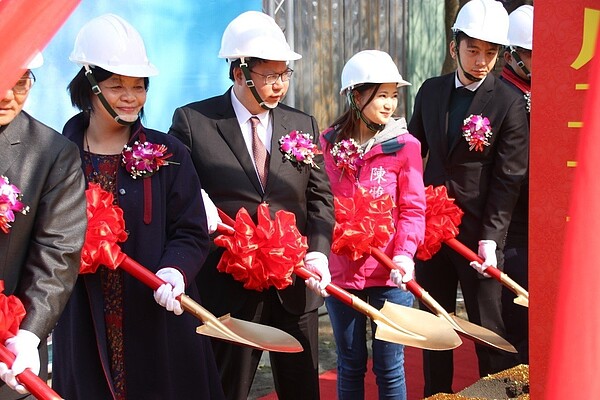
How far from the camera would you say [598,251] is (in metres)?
1.14

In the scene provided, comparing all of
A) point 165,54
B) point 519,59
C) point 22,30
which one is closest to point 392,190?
point 519,59

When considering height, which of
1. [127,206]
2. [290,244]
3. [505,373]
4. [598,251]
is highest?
[598,251]

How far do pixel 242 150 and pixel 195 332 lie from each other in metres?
0.74

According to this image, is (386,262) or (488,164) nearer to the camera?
(386,262)

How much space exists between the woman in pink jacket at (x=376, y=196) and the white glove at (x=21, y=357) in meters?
1.92

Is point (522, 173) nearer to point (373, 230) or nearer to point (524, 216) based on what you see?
point (524, 216)

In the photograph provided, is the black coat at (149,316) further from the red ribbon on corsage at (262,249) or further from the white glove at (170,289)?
the red ribbon on corsage at (262,249)

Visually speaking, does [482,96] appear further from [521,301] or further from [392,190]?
[521,301]

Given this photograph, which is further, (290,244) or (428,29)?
(428,29)

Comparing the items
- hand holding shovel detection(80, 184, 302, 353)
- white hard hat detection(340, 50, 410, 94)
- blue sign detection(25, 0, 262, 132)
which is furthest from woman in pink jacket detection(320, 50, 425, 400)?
blue sign detection(25, 0, 262, 132)

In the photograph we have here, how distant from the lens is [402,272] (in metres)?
4.05

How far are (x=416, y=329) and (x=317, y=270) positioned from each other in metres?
0.53

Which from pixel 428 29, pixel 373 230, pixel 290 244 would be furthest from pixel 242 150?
pixel 428 29

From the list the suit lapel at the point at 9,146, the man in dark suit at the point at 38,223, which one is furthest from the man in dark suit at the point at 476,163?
the suit lapel at the point at 9,146
